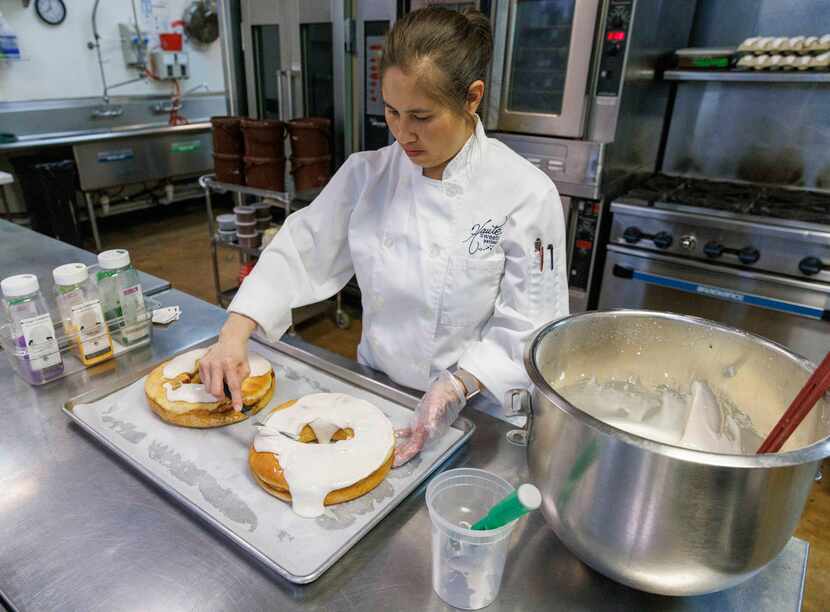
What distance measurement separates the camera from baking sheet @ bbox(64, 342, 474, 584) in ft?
2.42

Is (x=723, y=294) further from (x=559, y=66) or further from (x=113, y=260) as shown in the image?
(x=113, y=260)

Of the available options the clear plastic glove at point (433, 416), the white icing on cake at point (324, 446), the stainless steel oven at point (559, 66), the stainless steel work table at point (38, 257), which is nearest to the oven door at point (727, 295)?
the stainless steel oven at point (559, 66)

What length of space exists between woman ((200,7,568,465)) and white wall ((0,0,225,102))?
4.35 meters

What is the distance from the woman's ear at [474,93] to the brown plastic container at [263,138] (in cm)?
197

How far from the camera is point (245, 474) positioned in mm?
869

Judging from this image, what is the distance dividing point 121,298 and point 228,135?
6.35 ft

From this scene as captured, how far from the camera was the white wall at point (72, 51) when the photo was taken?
13.6ft

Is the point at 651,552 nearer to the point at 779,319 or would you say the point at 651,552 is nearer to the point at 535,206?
the point at 535,206

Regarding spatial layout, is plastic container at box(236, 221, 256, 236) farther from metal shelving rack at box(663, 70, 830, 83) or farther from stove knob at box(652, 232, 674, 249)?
metal shelving rack at box(663, 70, 830, 83)

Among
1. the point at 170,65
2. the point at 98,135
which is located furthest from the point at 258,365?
the point at 170,65

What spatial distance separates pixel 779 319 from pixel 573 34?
1.37 meters

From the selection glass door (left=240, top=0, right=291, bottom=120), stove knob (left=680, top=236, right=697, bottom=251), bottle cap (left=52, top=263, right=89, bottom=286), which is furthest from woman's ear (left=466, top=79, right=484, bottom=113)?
glass door (left=240, top=0, right=291, bottom=120)

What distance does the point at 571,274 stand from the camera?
2541 millimetres

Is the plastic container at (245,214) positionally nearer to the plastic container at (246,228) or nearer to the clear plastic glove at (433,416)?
the plastic container at (246,228)
